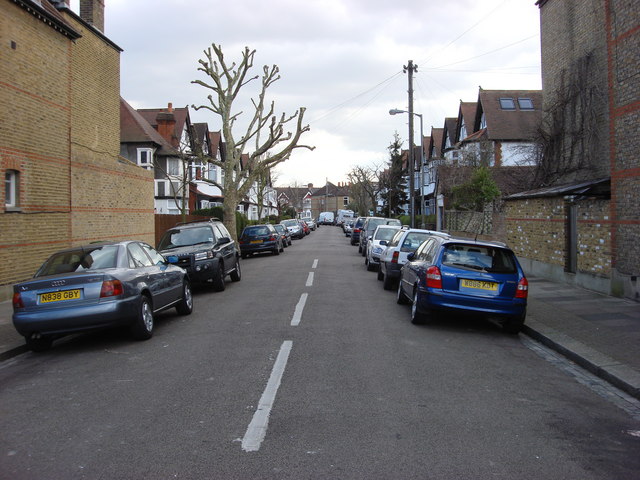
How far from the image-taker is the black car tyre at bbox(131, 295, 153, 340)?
7.94 metres

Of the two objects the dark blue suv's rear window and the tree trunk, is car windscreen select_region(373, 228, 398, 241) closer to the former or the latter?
the dark blue suv's rear window

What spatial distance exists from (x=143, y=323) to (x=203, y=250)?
5350 mm

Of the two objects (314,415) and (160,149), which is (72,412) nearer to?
(314,415)

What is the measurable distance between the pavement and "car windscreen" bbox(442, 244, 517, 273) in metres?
1.13

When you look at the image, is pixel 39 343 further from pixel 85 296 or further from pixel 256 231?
pixel 256 231

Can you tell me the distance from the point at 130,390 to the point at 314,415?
2.10 meters

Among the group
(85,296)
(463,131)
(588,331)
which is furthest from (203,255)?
(463,131)

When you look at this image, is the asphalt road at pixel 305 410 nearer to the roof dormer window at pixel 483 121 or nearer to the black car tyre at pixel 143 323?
the black car tyre at pixel 143 323

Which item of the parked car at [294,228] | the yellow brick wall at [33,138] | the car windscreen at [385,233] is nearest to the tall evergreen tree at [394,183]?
the parked car at [294,228]

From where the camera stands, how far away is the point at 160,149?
130 ft

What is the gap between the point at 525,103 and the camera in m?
40.4

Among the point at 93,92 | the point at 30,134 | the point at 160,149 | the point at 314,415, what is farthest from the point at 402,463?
the point at 160,149

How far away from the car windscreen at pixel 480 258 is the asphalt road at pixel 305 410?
1087 millimetres

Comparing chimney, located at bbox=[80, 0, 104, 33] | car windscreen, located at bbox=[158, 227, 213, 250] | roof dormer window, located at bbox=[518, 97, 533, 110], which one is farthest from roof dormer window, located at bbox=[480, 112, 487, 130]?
car windscreen, located at bbox=[158, 227, 213, 250]
